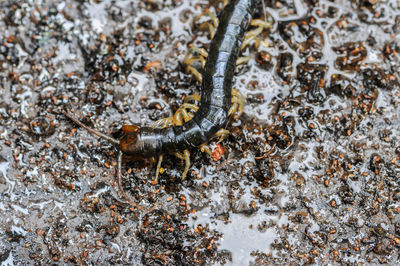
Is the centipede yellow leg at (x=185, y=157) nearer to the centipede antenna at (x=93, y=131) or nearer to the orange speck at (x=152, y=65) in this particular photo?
the centipede antenna at (x=93, y=131)

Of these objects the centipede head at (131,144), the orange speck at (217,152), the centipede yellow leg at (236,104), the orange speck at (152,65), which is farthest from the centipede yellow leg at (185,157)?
the orange speck at (152,65)

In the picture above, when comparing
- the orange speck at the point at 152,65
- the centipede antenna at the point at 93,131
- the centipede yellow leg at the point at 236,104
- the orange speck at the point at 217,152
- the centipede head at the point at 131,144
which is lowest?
the orange speck at the point at 217,152

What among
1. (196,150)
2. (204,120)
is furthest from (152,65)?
(196,150)

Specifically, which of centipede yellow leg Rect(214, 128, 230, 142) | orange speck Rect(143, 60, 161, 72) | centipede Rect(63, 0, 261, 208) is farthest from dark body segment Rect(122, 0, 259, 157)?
orange speck Rect(143, 60, 161, 72)

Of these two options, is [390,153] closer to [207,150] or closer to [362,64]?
[362,64]

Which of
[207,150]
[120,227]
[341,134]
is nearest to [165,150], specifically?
[207,150]

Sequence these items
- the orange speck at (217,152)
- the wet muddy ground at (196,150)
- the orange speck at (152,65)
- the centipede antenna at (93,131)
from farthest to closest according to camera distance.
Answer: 1. the orange speck at (152,65)
2. the orange speck at (217,152)
3. the centipede antenna at (93,131)
4. the wet muddy ground at (196,150)

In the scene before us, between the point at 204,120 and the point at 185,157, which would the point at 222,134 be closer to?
the point at 204,120
